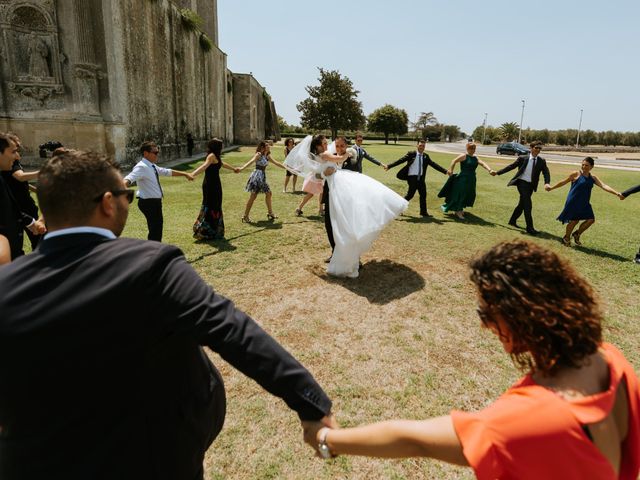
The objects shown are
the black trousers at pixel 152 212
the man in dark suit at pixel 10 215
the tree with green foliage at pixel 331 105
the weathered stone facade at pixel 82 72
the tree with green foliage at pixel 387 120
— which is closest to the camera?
the man in dark suit at pixel 10 215

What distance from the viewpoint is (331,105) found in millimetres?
62406

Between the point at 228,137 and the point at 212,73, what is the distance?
30.0 ft

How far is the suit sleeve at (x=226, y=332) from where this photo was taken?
1.37 meters

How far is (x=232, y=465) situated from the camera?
2.94 m

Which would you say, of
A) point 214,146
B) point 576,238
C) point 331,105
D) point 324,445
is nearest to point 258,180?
point 214,146

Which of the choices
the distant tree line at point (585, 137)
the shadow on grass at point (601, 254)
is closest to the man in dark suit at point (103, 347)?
the shadow on grass at point (601, 254)

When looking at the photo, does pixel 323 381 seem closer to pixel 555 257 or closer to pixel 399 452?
pixel 399 452

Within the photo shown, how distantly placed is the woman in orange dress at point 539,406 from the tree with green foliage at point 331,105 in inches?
2528

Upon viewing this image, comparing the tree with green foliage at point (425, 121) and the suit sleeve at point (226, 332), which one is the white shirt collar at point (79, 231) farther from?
the tree with green foliage at point (425, 121)

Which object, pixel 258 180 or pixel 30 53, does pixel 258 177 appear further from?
pixel 30 53

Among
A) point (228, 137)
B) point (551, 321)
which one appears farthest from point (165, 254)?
point (228, 137)

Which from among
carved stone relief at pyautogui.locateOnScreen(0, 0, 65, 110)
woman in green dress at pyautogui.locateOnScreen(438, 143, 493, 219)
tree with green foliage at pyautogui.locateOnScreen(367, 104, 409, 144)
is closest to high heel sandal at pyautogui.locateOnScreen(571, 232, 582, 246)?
woman in green dress at pyautogui.locateOnScreen(438, 143, 493, 219)

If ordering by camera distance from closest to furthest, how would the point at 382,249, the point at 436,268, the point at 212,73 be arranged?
the point at 436,268, the point at 382,249, the point at 212,73

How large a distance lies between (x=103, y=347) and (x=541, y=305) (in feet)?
4.94
